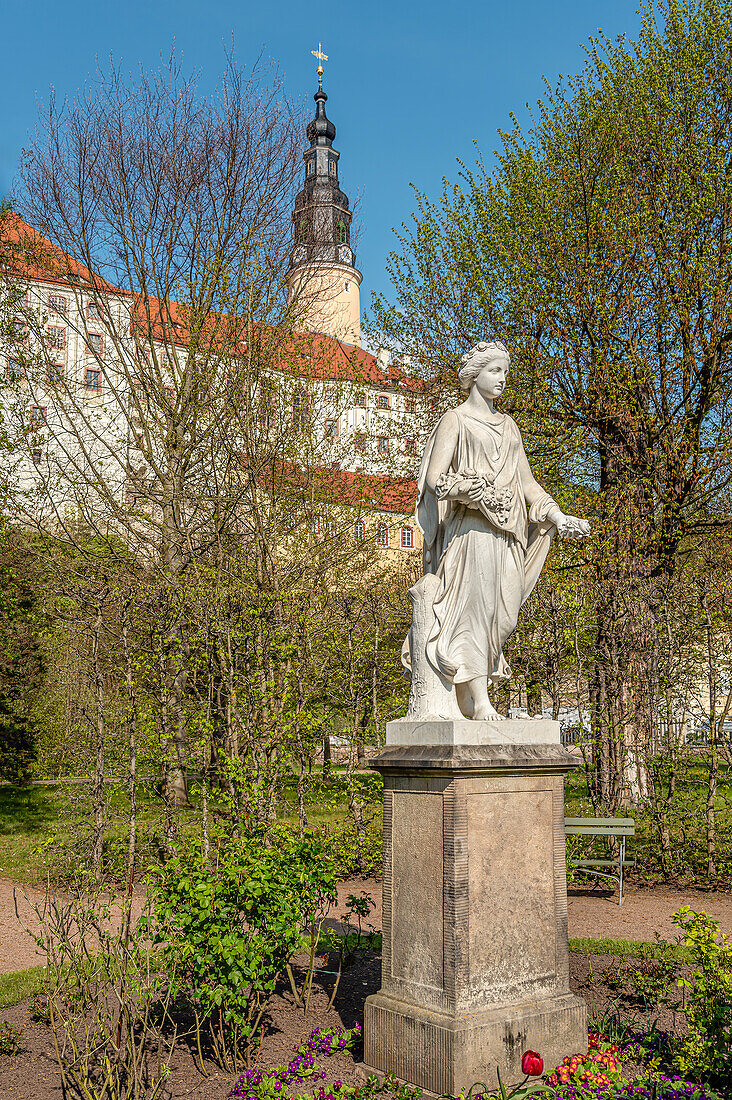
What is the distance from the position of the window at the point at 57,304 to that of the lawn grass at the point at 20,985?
30.7 ft

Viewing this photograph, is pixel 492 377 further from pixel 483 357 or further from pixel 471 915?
pixel 471 915

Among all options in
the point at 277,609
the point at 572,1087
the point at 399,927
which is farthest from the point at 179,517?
the point at 572,1087

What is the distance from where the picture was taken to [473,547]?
473cm

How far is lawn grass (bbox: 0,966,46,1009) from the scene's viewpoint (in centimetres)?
598

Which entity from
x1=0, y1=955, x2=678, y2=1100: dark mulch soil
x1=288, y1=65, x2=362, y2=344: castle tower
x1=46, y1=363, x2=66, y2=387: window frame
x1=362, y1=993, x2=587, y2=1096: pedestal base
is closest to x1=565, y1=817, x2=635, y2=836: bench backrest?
x1=0, y1=955, x2=678, y2=1100: dark mulch soil

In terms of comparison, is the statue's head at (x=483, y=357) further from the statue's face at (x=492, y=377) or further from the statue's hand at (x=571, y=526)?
the statue's hand at (x=571, y=526)

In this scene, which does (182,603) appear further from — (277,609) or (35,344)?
(35,344)

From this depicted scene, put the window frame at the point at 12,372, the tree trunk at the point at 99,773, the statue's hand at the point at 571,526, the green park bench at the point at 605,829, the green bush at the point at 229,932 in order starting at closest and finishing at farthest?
the green bush at the point at 229,932 < the statue's hand at the point at 571,526 < the green park bench at the point at 605,829 < the tree trunk at the point at 99,773 < the window frame at the point at 12,372

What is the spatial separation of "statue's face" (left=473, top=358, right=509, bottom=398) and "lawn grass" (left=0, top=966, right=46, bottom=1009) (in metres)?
4.62

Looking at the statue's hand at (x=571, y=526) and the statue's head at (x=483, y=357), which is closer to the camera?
the statue's hand at (x=571, y=526)

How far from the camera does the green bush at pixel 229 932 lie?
166 inches

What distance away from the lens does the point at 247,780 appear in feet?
28.1

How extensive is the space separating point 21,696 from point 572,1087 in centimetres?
1553

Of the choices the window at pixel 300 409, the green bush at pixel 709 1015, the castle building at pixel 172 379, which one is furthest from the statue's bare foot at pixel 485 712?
the window at pixel 300 409
